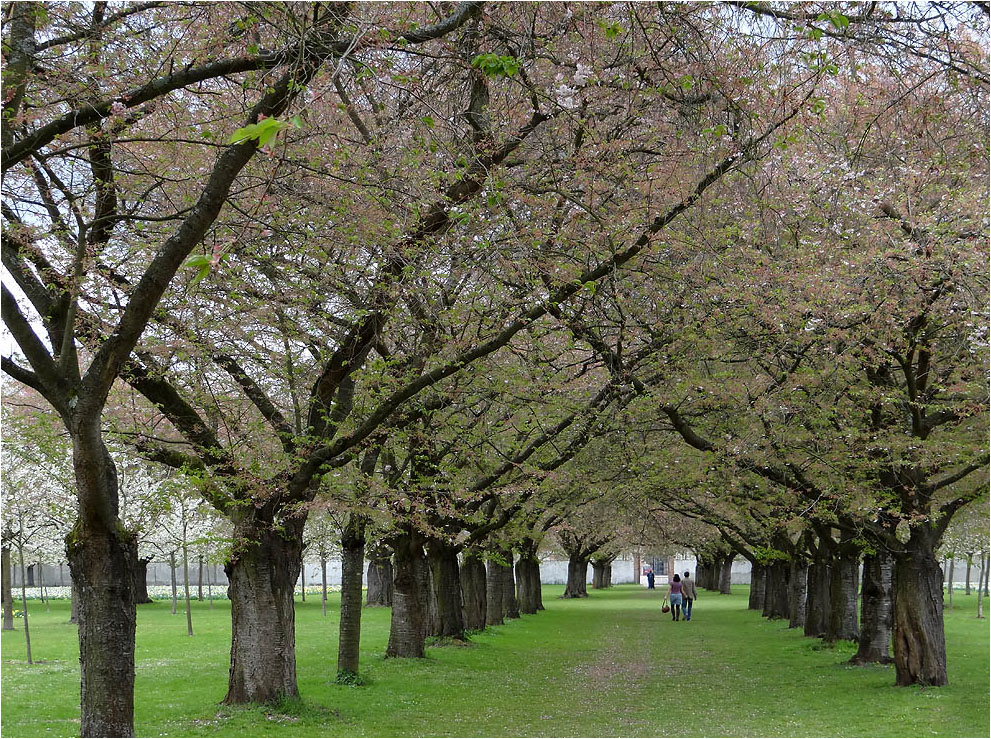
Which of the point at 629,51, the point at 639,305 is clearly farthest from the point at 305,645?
the point at 629,51

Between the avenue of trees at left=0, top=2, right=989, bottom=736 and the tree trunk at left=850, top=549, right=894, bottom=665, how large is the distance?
0.67ft

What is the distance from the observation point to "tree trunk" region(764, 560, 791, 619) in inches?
1465

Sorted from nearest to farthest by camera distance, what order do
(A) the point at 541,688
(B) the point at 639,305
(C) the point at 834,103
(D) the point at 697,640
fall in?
1. (C) the point at 834,103
2. (B) the point at 639,305
3. (A) the point at 541,688
4. (D) the point at 697,640

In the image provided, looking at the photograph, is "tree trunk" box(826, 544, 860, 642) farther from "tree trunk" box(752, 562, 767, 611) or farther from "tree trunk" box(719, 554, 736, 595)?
"tree trunk" box(719, 554, 736, 595)

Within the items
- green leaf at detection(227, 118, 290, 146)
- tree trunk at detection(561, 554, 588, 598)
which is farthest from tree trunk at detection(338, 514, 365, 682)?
tree trunk at detection(561, 554, 588, 598)

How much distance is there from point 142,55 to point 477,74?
9.47ft

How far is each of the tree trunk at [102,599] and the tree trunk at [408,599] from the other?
12.9 meters

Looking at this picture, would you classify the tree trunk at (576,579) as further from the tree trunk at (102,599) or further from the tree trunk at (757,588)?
the tree trunk at (102,599)

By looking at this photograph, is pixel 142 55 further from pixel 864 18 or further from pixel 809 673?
pixel 809 673

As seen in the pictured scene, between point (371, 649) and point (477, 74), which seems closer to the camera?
point (477, 74)

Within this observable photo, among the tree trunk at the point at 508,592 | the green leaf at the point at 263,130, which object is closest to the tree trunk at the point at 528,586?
the tree trunk at the point at 508,592

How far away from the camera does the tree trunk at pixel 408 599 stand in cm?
→ 2069

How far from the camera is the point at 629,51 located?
873 cm

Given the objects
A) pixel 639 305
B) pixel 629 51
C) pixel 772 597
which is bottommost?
pixel 772 597
